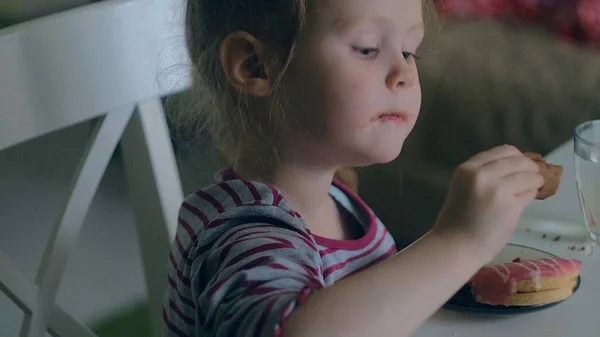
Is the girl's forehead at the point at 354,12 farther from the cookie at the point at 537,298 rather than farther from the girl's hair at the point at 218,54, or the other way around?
the cookie at the point at 537,298

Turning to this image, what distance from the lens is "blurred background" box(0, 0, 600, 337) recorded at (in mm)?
1665

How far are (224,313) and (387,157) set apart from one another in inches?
7.3

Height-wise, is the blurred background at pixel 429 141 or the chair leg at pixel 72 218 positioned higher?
the chair leg at pixel 72 218

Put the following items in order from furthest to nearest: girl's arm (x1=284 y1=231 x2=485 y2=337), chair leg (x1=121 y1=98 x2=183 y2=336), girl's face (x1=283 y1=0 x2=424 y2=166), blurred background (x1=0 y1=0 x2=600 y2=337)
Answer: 1. blurred background (x1=0 y1=0 x2=600 y2=337)
2. chair leg (x1=121 y1=98 x2=183 y2=336)
3. girl's face (x1=283 y1=0 x2=424 y2=166)
4. girl's arm (x1=284 y1=231 x2=485 y2=337)

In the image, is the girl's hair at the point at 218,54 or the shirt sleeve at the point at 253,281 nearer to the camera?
the shirt sleeve at the point at 253,281

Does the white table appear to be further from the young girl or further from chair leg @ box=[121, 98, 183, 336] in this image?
chair leg @ box=[121, 98, 183, 336]

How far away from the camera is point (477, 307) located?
0.62 m

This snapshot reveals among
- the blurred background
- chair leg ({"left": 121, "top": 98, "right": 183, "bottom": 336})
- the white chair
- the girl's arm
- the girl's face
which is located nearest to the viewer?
the girl's arm

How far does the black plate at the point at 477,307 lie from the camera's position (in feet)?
2.01

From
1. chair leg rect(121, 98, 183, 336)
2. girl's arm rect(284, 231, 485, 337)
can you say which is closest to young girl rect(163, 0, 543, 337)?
girl's arm rect(284, 231, 485, 337)

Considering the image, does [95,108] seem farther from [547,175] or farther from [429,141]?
[429,141]

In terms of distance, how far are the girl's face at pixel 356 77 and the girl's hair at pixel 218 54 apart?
0.05ft

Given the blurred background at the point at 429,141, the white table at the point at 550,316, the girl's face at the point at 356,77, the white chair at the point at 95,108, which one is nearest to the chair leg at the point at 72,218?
the white chair at the point at 95,108

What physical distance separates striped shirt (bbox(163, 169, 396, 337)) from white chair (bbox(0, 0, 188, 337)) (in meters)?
0.15
